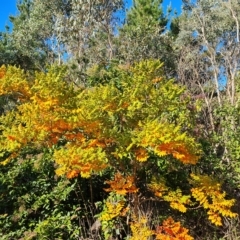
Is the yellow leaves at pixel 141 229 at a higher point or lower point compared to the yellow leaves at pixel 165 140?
lower

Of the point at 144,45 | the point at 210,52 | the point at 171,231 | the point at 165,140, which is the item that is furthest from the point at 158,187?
the point at 144,45

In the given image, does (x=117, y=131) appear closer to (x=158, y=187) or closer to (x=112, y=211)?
(x=158, y=187)

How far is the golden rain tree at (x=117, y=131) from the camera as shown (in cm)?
521

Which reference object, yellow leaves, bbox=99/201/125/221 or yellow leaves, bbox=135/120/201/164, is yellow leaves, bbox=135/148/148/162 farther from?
yellow leaves, bbox=99/201/125/221

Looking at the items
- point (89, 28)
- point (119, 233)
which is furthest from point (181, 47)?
point (119, 233)

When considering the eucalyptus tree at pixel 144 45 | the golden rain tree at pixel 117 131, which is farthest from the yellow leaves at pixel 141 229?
the eucalyptus tree at pixel 144 45

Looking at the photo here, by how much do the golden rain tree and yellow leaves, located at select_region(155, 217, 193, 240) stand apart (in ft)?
0.11

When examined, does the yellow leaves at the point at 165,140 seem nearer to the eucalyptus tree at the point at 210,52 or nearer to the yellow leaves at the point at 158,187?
the yellow leaves at the point at 158,187

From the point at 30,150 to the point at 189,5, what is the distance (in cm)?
838

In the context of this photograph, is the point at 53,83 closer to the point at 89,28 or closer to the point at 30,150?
the point at 30,150

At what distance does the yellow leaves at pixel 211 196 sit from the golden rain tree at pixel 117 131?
0.01 meters

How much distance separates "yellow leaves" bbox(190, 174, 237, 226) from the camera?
566 cm

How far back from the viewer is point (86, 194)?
7.14m

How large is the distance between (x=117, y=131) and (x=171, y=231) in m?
1.62
